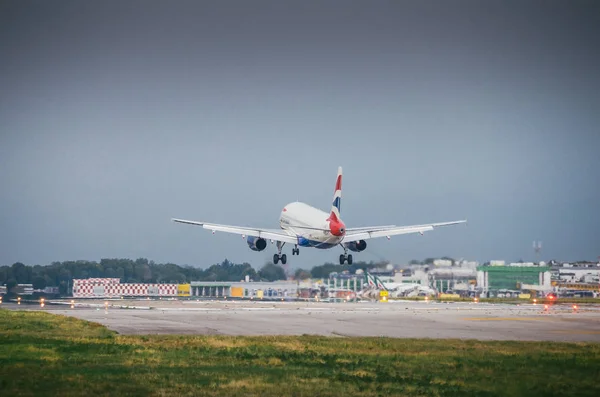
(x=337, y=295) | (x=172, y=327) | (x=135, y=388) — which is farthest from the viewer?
(x=337, y=295)

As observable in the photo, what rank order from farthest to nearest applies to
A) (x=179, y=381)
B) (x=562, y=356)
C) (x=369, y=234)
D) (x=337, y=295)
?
(x=337, y=295) → (x=369, y=234) → (x=562, y=356) → (x=179, y=381)

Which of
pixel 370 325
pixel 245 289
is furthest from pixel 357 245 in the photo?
pixel 245 289

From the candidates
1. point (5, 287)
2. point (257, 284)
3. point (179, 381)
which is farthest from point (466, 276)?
point (179, 381)

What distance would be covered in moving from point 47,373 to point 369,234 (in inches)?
2712

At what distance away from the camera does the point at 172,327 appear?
58.5 meters

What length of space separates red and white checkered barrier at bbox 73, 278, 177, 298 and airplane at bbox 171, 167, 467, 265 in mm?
39494

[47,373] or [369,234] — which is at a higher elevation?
[369,234]

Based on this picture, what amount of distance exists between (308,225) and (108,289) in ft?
169

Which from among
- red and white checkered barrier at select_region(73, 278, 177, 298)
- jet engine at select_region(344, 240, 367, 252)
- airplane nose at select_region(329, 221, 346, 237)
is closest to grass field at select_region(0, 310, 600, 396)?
airplane nose at select_region(329, 221, 346, 237)

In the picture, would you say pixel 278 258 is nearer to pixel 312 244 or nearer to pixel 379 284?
pixel 312 244

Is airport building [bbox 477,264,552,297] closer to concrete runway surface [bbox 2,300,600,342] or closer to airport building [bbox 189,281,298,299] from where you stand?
airport building [bbox 189,281,298,299]

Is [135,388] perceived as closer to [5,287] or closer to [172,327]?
[172,327]

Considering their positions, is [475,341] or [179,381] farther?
[475,341]

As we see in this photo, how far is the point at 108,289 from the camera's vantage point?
446 feet
